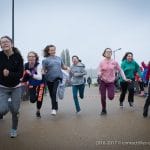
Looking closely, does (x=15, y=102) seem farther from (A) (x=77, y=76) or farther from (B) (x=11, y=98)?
(A) (x=77, y=76)

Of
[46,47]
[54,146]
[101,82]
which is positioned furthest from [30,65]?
[54,146]

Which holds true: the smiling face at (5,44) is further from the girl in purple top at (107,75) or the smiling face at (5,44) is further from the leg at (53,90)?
the girl in purple top at (107,75)

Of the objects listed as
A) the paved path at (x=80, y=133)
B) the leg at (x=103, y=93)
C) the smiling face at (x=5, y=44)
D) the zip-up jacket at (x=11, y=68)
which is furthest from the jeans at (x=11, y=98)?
the leg at (x=103, y=93)

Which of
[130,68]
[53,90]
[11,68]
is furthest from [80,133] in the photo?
[130,68]

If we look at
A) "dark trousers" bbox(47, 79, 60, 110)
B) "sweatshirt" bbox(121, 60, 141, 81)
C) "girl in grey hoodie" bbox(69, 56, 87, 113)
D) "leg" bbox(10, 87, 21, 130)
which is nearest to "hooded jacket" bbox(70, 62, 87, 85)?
"girl in grey hoodie" bbox(69, 56, 87, 113)

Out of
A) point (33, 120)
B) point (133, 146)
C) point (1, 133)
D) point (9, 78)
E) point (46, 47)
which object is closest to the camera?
point (133, 146)

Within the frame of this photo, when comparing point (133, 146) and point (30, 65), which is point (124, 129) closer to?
point (133, 146)

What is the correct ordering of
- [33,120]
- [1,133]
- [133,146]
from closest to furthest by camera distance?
[133,146]
[1,133]
[33,120]

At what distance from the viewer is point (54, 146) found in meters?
7.27

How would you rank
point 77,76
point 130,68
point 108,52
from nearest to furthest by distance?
point 108,52 → point 77,76 → point 130,68

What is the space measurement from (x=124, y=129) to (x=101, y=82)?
371cm

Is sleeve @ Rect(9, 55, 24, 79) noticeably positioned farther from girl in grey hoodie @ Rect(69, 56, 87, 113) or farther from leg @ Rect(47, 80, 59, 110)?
girl in grey hoodie @ Rect(69, 56, 87, 113)

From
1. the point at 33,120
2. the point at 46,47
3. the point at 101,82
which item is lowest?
the point at 33,120

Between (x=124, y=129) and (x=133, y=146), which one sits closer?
→ (x=133, y=146)
